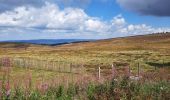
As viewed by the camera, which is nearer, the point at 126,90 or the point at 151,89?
the point at 126,90

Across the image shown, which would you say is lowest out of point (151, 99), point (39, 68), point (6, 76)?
point (39, 68)

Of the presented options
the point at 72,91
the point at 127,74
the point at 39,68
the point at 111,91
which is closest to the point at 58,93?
the point at 72,91

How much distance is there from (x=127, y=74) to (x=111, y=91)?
176 centimetres

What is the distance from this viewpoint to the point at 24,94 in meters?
13.2

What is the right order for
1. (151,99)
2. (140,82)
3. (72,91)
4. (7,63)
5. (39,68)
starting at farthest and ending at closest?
(39,68), (140,82), (72,91), (151,99), (7,63)

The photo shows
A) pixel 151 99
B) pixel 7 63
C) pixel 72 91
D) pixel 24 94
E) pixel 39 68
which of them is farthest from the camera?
pixel 39 68

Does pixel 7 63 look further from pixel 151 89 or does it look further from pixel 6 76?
pixel 151 89

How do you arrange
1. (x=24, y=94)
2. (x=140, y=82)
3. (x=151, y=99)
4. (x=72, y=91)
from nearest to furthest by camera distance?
(x=24, y=94) → (x=151, y=99) → (x=72, y=91) → (x=140, y=82)

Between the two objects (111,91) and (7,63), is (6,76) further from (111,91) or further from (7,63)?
(111,91)

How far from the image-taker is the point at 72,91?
1581 centimetres

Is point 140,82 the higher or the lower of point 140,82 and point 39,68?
the higher

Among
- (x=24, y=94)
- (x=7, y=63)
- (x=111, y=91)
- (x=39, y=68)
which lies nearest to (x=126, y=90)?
(x=111, y=91)

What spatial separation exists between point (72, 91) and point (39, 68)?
52.8 m

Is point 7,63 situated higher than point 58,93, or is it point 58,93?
point 7,63
